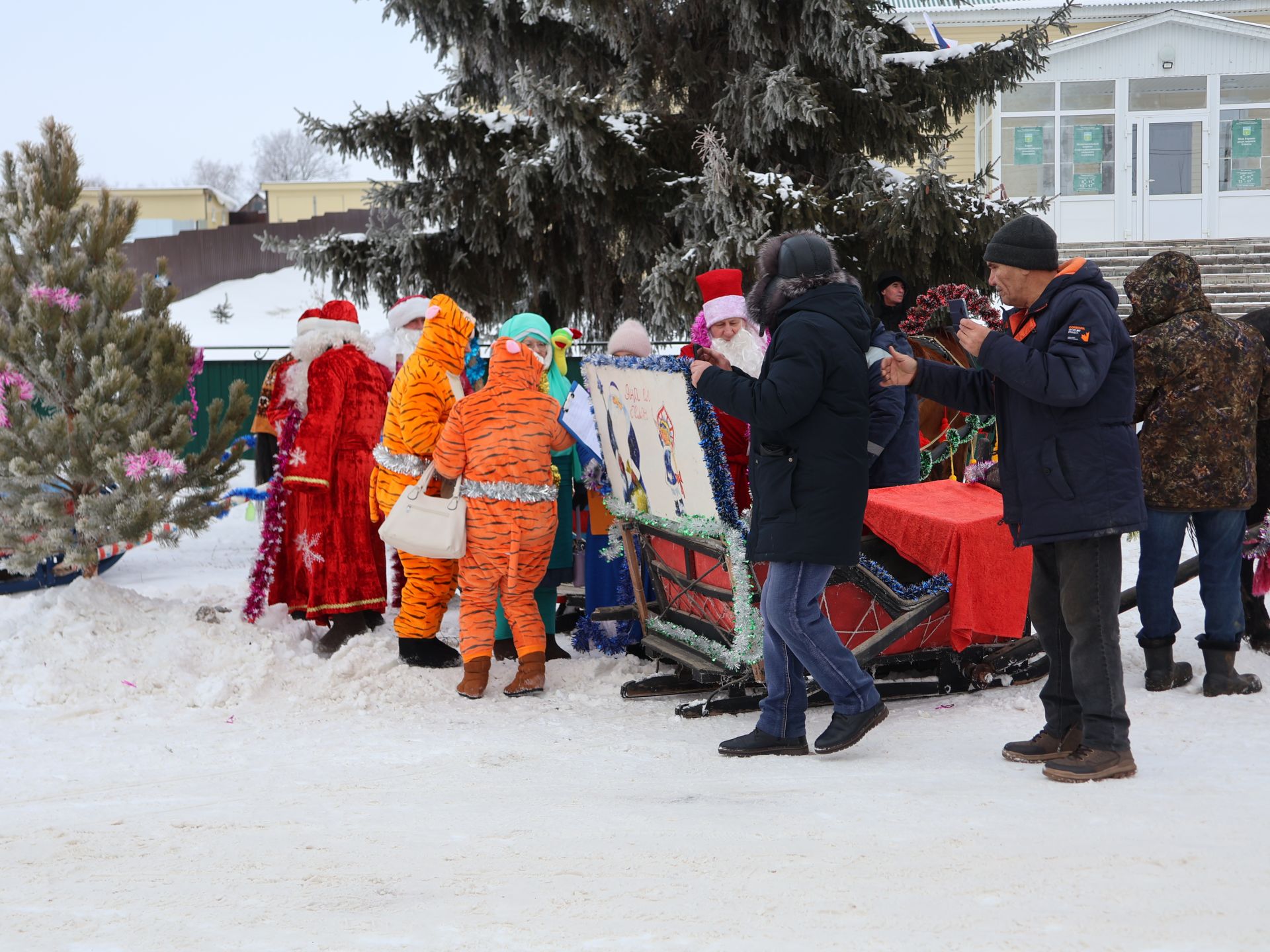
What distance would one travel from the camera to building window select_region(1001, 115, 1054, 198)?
18.9m

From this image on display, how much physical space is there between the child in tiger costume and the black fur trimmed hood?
1.51m

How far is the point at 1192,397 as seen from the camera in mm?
4957

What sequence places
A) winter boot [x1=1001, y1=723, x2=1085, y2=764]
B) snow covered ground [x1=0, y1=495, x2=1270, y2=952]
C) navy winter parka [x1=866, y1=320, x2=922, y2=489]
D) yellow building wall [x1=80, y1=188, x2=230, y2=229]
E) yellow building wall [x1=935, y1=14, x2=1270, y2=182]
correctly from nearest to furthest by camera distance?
snow covered ground [x1=0, y1=495, x2=1270, y2=952] → winter boot [x1=1001, y1=723, x2=1085, y2=764] → navy winter parka [x1=866, y1=320, x2=922, y2=489] → yellow building wall [x1=935, y1=14, x2=1270, y2=182] → yellow building wall [x1=80, y1=188, x2=230, y2=229]

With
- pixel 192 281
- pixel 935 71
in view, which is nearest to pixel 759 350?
pixel 935 71

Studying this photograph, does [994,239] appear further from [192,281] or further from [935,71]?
[192,281]

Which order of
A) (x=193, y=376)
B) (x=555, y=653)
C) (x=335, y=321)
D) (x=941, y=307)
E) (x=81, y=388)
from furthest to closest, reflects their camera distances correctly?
(x=941, y=307) → (x=193, y=376) → (x=335, y=321) → (x=81, y=388) → (x=555, y=653)

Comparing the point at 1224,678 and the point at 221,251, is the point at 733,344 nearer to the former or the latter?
the point at 1224,678

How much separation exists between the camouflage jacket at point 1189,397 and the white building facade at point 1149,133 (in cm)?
Result: 1465

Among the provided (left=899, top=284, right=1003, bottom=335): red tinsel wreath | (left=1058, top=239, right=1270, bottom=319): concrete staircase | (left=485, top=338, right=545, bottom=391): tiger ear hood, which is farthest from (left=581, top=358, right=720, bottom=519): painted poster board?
(left=1058, top=239, right=1270, bottom=319): concrete staircase

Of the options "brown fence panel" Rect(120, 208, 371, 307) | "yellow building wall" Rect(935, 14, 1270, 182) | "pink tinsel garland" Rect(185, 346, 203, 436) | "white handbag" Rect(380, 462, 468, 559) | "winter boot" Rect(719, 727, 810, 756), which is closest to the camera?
"winter boot" Rect(719, 727, 810, 756)

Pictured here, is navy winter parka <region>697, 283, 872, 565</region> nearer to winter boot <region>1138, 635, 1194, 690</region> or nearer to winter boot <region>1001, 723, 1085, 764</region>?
winter boot <region>1001, 723, 1085, 764</region>

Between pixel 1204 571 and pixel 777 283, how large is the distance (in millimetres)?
2446

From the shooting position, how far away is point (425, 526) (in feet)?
17.4

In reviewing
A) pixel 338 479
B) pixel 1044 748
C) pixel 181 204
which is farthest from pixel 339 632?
pixel 181 204
